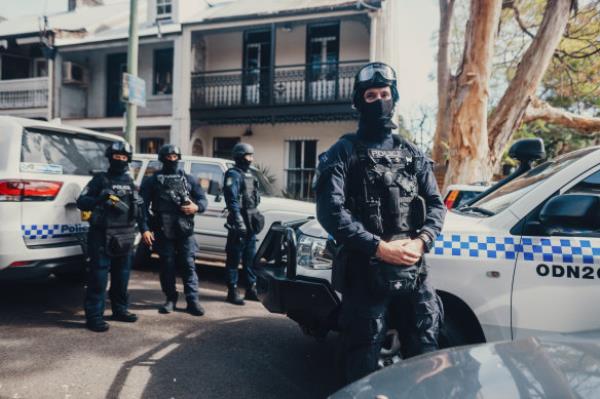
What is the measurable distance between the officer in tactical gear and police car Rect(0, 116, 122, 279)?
1.48m

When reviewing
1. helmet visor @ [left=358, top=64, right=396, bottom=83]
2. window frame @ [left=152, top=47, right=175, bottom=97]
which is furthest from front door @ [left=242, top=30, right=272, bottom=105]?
helmet visor @ [left=358, top=64, right=396, bottom=83]

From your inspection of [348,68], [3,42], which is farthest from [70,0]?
[348,68]

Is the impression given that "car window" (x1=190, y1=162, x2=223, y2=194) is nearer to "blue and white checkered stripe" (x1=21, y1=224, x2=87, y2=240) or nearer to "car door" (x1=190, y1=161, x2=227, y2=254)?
"car door" (x1=190, y1=161, x2=227, y2=254)

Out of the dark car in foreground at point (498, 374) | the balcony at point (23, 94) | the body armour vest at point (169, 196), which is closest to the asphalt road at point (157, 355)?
the body armour vest at point (169, 196)

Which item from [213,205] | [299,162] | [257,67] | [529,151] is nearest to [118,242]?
[213,205]

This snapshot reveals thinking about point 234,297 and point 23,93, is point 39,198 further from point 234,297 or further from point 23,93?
point 23,93

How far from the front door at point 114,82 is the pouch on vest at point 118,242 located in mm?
14299

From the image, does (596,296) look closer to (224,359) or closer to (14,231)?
(224,359)

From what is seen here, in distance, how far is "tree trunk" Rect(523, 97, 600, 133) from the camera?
894 centimetres

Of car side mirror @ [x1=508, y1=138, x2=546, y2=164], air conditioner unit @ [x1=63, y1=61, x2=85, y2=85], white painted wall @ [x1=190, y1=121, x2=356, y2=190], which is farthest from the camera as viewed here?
air conditioner unit @ [x1=63, y1=61, x2=85, y2=85]

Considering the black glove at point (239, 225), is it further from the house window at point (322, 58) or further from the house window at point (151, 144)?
the house window at point (151, 144)

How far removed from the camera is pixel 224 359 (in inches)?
135

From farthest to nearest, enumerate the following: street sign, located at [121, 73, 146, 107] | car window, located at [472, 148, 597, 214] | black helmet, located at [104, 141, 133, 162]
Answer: street sign, located at [121, 73, 146, 107] < black helmet, located at [104, 141, 133, 162] < car window, located at [472, 148, 597, 214]

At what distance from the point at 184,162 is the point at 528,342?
18.1 feet
